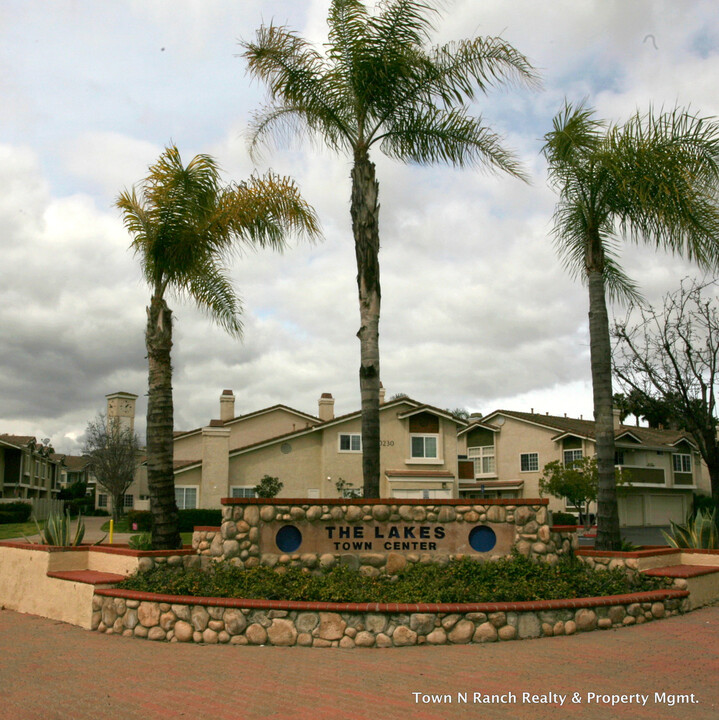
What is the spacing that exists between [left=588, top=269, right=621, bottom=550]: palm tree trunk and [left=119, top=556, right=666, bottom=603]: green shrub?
3.86 ft

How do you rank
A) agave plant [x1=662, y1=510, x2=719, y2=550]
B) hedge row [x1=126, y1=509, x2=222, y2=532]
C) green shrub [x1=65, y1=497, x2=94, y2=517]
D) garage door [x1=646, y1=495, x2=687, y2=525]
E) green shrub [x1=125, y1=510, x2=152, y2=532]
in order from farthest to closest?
green shrub [x1=65, y1=497, x2=94, y2=517]
garage door [x1=646, y1=495, x2=687, y2=525]
green shrub [x1=125, y1=510, x2=152, y2=532]
hedge row [x1=126, y1=509, x2=222, y2=532]
agave plant [x1=662, y1=510, x2=719, y2=550]

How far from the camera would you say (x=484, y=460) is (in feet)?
170

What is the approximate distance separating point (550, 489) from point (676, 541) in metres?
24.8

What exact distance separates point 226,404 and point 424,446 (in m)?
13.3

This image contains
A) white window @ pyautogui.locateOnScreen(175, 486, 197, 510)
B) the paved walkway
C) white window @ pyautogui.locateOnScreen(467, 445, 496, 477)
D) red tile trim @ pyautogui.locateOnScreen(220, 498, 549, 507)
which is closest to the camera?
the paved walkway

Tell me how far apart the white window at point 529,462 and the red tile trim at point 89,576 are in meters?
38.5

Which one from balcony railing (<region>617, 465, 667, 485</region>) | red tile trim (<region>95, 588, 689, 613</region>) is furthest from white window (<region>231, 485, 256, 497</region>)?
red tile trim (<region>95, 588, 689, 613</region>)

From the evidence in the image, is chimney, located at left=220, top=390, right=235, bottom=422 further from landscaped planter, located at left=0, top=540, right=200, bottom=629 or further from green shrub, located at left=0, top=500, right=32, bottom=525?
landscaped planter, located at left=0, top=540, right=200, bottom=629

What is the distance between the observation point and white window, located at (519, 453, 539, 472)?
48.0m

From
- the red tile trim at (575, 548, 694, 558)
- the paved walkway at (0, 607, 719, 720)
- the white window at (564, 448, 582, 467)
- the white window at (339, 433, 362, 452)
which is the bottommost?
the paved walkway at (0, 607, 719, 720)

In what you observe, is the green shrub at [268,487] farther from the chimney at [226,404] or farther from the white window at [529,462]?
the white window at [529,462]

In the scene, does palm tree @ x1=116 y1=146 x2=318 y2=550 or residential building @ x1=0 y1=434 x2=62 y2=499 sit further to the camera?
residential building @ x1=0 y1=434 x2=62 y2=499

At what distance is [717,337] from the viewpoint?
21.6m

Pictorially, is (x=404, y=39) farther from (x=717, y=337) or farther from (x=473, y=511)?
(x=717, y=337)
